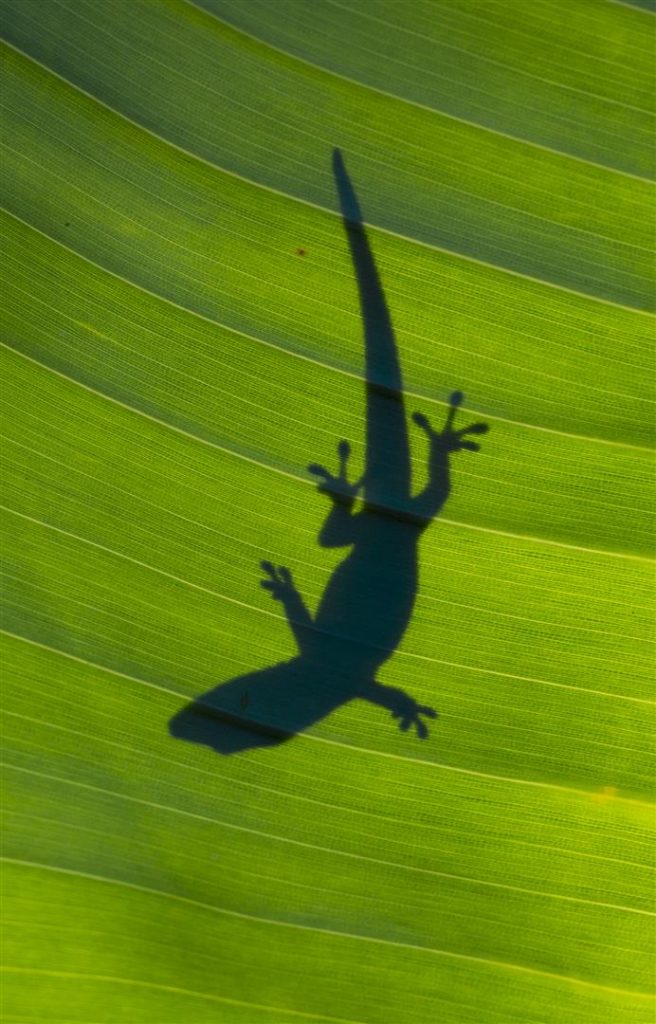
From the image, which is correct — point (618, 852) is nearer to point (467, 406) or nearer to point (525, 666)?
point (525, 666)

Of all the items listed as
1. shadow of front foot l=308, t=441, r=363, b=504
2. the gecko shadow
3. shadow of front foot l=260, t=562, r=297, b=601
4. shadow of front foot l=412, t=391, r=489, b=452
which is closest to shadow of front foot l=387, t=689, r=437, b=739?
the gecko shadow

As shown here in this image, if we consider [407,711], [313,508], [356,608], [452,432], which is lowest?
[407,711]

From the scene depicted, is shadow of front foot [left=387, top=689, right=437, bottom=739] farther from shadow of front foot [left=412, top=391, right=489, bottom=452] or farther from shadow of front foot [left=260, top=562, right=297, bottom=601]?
shadow of front foot [left=412, top=391, right=489, bottom=452]

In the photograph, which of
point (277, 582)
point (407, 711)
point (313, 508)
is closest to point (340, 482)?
point (313, 508)

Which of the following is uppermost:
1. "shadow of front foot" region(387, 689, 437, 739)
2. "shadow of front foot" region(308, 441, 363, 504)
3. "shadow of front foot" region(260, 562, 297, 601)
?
"shadow of front foot" region(308, 441, 363, 504)

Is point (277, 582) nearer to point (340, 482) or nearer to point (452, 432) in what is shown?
point (340, 482)

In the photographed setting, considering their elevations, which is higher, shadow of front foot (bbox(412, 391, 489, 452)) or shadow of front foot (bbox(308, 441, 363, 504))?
shadow of front foot (bbox(412, 391, 489, 452))

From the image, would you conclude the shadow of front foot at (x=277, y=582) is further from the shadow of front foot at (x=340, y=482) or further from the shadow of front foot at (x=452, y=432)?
the shadow of front foot at (x=452, y=432)

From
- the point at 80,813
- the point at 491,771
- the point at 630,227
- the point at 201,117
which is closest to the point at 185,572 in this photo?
the point at 80,813
